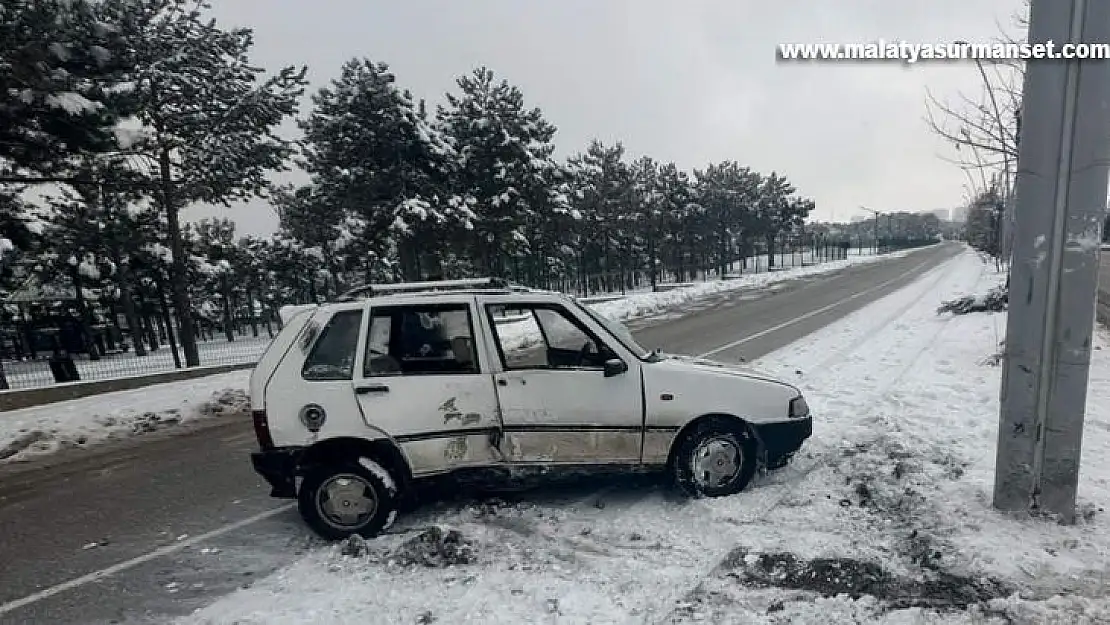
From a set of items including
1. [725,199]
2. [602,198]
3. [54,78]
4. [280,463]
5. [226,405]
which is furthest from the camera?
[725,199]

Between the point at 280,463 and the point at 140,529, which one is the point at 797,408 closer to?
the point at 280,463

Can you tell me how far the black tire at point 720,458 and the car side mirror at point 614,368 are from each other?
0.80 metres

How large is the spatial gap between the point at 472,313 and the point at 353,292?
1.18 metres

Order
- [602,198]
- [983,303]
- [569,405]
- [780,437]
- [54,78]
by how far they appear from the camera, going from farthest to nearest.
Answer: [602,198] < [983,303] < [54,78] < [780,437] < [569,405]

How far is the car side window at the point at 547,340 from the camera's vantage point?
4723 millimetres

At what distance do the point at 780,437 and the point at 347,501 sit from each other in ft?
11.5

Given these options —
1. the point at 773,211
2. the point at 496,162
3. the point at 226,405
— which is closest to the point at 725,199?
the point at 773,211

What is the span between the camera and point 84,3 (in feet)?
28.2

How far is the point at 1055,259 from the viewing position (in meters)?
3.96

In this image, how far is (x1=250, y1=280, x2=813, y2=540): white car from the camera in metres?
4.52

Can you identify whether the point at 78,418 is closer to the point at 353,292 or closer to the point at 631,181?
the point at 353,292

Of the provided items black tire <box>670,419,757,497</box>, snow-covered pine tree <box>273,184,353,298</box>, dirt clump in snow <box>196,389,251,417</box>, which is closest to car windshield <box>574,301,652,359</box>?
black tire <box>670,419,757,497</box>

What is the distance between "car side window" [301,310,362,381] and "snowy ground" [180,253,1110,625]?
1.30 meters

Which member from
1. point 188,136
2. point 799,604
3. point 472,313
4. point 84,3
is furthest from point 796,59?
point 188,136
